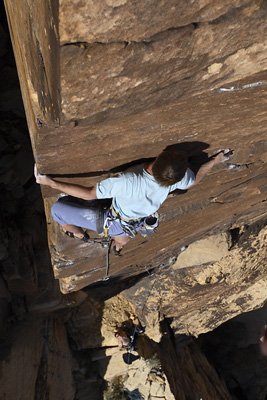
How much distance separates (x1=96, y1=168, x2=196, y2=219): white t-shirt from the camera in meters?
3.66

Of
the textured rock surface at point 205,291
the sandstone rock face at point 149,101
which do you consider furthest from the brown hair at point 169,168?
the textured rock surface at point 205,291

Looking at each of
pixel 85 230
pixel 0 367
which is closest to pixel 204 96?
pixel 85 230

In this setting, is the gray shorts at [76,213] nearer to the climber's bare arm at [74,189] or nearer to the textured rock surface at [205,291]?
the climber's bare arm at [74,189]

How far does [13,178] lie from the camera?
553 cm

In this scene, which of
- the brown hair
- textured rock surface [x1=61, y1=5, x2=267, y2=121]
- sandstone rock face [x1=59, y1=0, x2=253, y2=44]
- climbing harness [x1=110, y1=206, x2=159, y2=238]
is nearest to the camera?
sandstone rock face [x1=59, y1=0, x2=253, y2=44]

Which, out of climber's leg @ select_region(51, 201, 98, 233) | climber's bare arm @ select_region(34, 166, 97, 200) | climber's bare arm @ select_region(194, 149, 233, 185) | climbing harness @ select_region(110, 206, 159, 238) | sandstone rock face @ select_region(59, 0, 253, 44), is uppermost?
climber's bare arm @ select_region(194, 149, 233, 185)

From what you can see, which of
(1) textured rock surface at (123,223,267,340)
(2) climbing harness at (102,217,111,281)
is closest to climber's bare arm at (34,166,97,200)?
(2) climbing harness at (102,217,111,281)

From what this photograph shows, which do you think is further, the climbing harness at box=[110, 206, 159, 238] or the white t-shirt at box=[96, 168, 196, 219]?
the climbing harness at box=[110, 206, 159, 238]

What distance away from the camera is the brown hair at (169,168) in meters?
3.53

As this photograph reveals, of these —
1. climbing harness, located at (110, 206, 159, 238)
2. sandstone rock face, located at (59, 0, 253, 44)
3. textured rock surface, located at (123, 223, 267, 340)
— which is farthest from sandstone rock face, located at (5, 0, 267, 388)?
textured rock surface, located at (123, 223, 267, 340)

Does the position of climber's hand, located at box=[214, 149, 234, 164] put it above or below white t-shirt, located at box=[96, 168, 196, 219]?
above

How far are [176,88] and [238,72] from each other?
40 cm

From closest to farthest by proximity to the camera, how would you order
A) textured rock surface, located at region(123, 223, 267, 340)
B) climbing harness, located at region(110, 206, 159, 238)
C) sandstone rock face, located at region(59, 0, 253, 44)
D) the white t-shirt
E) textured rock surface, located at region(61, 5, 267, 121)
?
sandstone rock face, located at region(59, 0, 253, 44) → textured rock surface, located at region(61, 5, 267, 121) → the white t-shirt → climbing harness, located at region(110, 206, 159, 238) → textured rock surface, located at region(123, 223, 267, 340)

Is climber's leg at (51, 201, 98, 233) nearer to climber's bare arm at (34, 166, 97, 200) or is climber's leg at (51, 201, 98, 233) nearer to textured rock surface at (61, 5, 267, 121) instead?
climber's bare arm at (34, 166, 97, 200)
